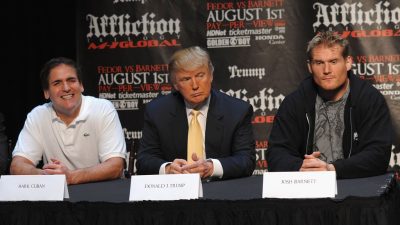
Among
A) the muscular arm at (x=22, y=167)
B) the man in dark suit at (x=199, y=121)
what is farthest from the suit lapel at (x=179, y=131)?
the muscular arm at (x=22, y=167)

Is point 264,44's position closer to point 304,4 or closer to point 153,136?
point 304,4

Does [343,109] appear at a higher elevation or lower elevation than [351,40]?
lower

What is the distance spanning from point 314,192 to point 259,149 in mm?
2641

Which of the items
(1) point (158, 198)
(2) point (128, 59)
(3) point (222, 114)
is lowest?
(1) point (158, 198)

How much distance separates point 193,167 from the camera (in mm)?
3475

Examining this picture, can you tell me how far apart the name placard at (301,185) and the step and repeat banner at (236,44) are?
8.29 ft

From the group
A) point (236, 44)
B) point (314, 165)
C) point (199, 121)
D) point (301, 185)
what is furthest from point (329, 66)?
point (236, 44)

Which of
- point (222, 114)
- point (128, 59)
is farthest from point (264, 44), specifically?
point (222, 114)

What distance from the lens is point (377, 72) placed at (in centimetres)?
525

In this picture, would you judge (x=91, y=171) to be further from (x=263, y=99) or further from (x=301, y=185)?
(x=263, y=99)

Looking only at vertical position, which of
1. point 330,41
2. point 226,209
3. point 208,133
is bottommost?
point 226,209

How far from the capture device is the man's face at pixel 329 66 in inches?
147

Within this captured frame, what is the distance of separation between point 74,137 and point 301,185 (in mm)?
1704

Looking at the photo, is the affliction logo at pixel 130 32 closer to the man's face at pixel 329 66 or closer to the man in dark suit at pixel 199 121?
the man in dark suit at pixel 199 121
